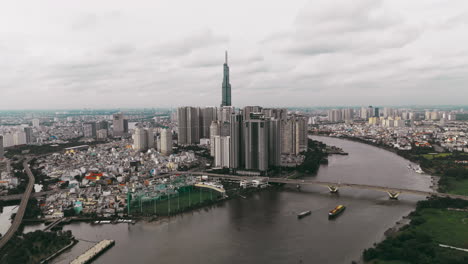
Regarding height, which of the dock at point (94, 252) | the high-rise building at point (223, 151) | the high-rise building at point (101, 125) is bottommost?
the dock at point (94, 252)

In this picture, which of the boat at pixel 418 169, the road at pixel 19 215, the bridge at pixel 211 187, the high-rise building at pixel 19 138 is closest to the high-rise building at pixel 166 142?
the road at pixel 19 215

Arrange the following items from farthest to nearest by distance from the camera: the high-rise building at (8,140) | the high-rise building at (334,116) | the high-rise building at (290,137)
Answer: the high-rise building at (334,116) → the high-rise building at (8,140) → the high-rise building at (290,137)

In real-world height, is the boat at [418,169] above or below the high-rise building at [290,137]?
below

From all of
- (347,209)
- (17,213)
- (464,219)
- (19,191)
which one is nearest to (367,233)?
(347,209)

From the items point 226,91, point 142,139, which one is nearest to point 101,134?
point 142,139

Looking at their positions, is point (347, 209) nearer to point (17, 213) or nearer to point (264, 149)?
point (264, 149)

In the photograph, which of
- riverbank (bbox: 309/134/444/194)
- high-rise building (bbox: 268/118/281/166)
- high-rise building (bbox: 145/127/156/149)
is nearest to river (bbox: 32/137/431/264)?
riverbank (bbox: 309/134/444/194)

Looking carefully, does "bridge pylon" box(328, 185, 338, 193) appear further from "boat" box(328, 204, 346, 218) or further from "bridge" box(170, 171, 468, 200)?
"boat" box(328, 204, 346, 218)

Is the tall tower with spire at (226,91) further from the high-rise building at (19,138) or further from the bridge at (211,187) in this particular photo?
the bridge at (211,187)
